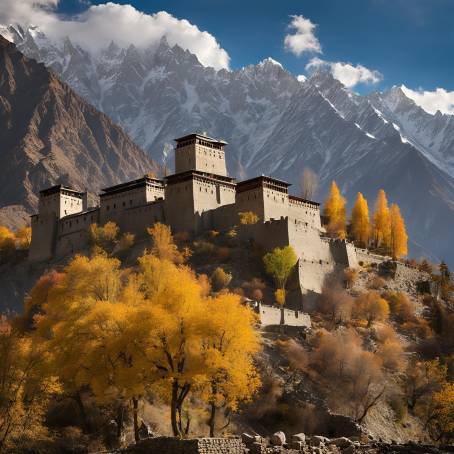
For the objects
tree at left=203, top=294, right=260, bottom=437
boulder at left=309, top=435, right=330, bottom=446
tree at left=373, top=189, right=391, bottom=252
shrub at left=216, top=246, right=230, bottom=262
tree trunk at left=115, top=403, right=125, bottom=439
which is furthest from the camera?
tree at left=373, top=189, right=391, bottom=252

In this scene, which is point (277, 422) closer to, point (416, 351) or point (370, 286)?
Answer: point (416, 351)

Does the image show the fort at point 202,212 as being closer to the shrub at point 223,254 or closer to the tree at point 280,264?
the tree at point 280,264

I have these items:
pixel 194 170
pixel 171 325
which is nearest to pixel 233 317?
pixel 171 325

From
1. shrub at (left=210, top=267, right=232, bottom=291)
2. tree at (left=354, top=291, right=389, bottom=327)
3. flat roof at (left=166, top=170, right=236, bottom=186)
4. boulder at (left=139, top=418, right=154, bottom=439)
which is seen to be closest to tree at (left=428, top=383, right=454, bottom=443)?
tree at (left=354, top=291, right=389, bottom=327)

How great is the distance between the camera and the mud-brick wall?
1315 inches

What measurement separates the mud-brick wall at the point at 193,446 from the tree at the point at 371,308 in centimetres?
4589

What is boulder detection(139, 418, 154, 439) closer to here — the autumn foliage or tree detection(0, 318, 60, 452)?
the autumn foliage

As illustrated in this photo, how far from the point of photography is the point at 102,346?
1812 inches

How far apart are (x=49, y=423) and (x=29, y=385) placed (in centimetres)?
486

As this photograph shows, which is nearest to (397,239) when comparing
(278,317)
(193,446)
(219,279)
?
(219,279)

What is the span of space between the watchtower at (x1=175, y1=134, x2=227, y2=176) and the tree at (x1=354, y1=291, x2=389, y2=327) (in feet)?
90.2

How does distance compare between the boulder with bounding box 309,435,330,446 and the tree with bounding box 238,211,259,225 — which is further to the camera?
the tree with bounding box 238,211,259,225

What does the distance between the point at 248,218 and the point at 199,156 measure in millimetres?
14701

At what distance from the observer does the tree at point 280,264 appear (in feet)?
259
